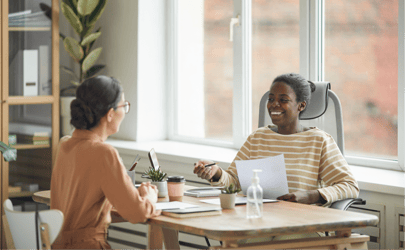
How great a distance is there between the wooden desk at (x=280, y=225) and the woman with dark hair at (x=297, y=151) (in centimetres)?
32

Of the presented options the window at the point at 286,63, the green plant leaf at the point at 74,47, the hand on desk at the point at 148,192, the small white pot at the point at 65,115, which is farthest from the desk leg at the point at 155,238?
the green plant leaf at the point at 74,47

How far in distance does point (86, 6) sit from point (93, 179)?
84.3 inches

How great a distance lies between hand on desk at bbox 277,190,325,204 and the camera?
224cm

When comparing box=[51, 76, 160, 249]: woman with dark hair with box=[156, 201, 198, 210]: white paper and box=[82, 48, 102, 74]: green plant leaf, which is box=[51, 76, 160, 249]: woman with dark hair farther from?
box=[82, 48, 102, 74]: green plant leaf

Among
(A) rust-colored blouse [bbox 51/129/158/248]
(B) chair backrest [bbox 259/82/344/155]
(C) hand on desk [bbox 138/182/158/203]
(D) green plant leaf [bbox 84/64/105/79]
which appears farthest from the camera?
(D) green plant leaf [bbox 84/64/105/79]

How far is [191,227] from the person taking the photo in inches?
69.1

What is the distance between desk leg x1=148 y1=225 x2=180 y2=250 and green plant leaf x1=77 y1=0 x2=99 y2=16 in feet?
5.93

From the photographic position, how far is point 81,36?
382 cm

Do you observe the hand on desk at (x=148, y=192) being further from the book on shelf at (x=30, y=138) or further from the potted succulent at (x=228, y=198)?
the book on shelf at (x=30, y=138)

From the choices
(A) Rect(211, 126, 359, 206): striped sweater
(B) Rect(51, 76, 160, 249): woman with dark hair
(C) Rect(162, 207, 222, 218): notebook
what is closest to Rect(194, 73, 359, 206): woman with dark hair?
(A) Rect(211, 126, 359, 206): striped sweater

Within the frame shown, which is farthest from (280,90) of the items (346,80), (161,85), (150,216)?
(161,85)

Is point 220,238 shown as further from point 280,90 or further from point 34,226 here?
point 280,90

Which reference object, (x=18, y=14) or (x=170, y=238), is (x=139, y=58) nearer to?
(x=18, y=14)

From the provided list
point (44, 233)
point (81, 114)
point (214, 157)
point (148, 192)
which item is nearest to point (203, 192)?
point (148, 192)
